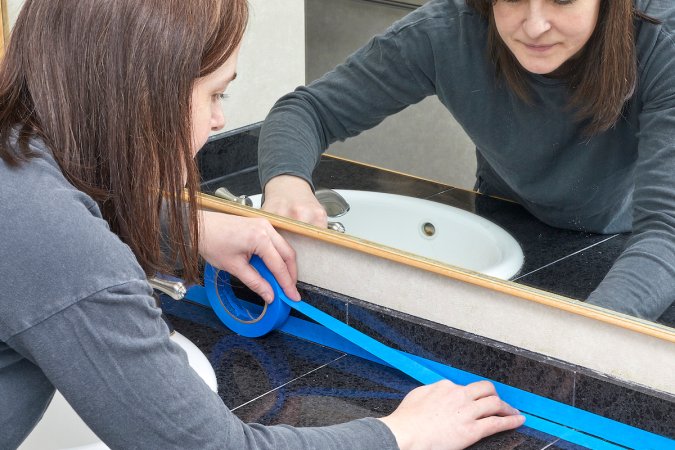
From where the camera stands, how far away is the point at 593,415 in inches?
41.4

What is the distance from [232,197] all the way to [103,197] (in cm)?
56

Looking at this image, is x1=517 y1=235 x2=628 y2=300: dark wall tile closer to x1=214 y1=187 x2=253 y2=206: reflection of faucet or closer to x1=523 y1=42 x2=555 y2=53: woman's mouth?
x1=523 y1=42 x2=555 y2=53: woman's mouth

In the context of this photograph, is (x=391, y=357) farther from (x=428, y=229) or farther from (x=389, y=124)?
(x=389, y=124)

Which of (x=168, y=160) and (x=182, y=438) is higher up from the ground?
(x=168, y=160)

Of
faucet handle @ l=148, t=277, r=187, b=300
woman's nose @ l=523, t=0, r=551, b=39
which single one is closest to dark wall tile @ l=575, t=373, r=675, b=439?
woman's nose @ l=523, t=0, r=551, b=39

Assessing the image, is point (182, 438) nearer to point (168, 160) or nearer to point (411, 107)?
point (168, 160)

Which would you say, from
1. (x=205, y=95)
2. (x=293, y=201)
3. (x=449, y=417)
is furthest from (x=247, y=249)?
(x=205, y=95)

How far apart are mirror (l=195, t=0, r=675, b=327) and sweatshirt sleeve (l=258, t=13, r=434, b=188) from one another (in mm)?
13

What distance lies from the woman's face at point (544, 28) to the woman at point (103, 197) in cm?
37

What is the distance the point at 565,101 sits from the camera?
1.06m

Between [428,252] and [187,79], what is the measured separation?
0.50 metres

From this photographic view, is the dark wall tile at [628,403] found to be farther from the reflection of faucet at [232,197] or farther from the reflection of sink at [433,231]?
the reflection of faucet at [232,197]

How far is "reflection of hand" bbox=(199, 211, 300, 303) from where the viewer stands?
125 cm

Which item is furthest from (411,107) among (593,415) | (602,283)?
(593,415)
